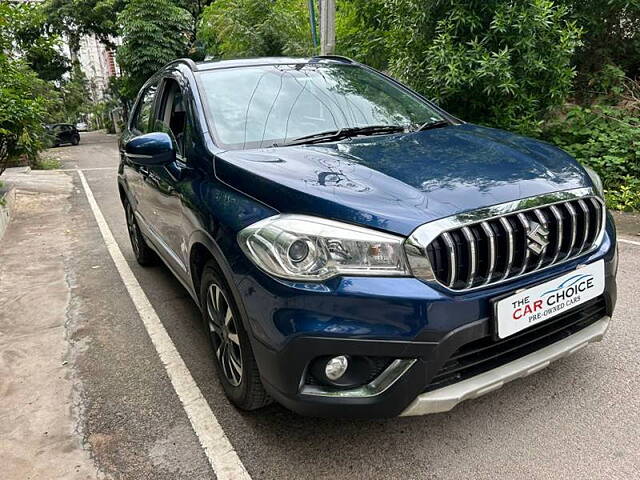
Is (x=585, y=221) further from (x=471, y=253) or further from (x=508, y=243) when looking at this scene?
(x=471, y=253)

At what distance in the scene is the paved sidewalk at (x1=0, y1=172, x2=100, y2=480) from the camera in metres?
2.40

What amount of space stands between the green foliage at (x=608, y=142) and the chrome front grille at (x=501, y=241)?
4439 millimetres

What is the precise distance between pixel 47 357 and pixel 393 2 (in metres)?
6.07

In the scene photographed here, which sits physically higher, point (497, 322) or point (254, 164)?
point (254, 164)

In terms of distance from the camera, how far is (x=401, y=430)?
2.41 metres

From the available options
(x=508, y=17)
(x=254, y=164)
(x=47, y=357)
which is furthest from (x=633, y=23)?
(x=47, y=357)

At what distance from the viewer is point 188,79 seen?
3217 mm

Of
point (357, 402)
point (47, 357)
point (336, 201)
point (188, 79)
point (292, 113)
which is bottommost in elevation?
point (47, 357)

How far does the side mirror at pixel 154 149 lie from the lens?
2928mm

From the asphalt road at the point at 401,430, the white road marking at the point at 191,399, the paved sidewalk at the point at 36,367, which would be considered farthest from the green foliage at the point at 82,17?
the asphalt road at the point at 401,430

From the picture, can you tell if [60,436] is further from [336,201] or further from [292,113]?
[292,113]

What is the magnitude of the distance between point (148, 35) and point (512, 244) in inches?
879

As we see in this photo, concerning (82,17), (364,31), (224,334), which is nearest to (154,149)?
(224,334)

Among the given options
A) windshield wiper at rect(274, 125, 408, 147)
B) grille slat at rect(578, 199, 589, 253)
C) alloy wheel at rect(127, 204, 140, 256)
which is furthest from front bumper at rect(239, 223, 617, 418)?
alloy wheel at rect(127, 204, 140, 256)
